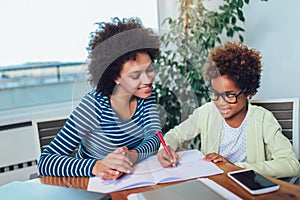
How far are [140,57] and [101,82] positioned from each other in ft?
0.48

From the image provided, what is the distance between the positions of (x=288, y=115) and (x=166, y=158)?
72 cm

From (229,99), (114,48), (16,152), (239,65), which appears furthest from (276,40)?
(16,152)

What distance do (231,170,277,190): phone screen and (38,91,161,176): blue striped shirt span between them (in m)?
0.30

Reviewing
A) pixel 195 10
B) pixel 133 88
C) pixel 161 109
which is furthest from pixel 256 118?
pixel 195 10

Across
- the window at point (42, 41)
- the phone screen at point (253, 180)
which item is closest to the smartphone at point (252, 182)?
the phone screen at point (253, 180)

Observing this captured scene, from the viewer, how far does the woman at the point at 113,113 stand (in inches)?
38.4

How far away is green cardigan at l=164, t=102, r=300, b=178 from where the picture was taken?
1100 millimetres

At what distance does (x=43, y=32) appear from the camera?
6.74ft

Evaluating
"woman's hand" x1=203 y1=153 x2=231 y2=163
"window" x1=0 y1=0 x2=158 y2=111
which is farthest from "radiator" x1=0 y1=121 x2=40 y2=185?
"woman's hand" x1=203 y1=153 x2=231 y2=163

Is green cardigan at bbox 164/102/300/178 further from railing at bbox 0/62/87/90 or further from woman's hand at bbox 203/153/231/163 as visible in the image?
railing at bbox 0/62/87/90

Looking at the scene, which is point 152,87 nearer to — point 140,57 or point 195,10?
point 140,57

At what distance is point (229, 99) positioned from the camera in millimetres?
1265

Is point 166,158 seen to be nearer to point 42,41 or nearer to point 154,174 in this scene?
point 154,174

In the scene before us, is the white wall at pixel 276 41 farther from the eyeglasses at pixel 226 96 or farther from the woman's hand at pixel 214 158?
the woman's hand at pixel 214 158
